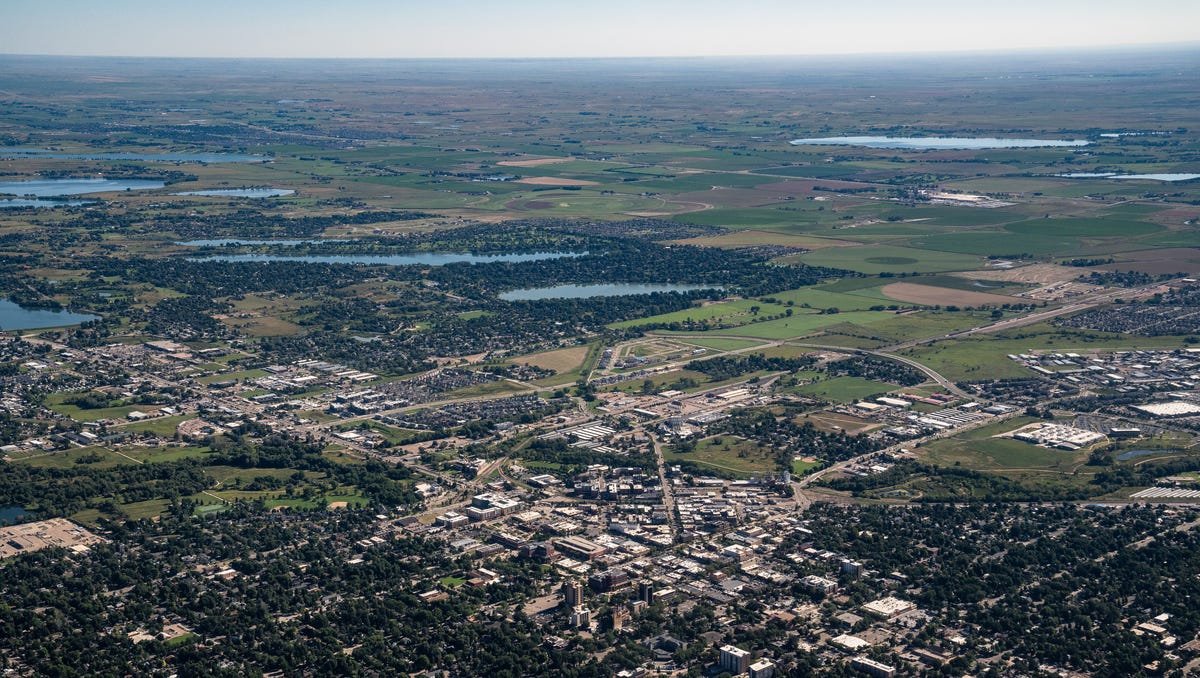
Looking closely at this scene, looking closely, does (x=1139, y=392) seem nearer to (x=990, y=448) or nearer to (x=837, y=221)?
(x=990, y=448)

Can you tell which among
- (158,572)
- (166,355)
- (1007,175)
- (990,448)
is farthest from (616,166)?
(158,572)

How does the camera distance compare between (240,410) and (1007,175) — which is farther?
(1007,175)

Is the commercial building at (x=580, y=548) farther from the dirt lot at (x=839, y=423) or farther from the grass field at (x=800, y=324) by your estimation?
the grass field at (x=800, y=324)

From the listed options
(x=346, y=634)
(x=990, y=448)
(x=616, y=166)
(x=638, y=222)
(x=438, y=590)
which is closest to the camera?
(x=346, y=634)

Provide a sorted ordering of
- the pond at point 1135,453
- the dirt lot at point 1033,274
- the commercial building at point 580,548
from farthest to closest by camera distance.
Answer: the dirt lot at point 1033,274 < the pond at point 1135,453 < the commercial building at point 580,548

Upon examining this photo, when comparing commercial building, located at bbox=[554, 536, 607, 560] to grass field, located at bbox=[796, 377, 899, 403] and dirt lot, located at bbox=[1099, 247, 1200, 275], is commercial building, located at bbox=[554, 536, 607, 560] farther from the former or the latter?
dirt lot, located at bbox=[1099, 247, 1200, 275]

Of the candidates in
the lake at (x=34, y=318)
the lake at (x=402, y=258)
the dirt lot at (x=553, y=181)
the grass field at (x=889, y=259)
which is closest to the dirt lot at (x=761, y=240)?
the grass field at (x=889, y=259)

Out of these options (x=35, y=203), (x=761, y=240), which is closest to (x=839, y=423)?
(x=761, y=240)

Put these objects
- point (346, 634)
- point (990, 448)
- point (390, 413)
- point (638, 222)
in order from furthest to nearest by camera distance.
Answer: point (638, 222) → point (390, 413) → point (990, 448) → point (346, 634)
